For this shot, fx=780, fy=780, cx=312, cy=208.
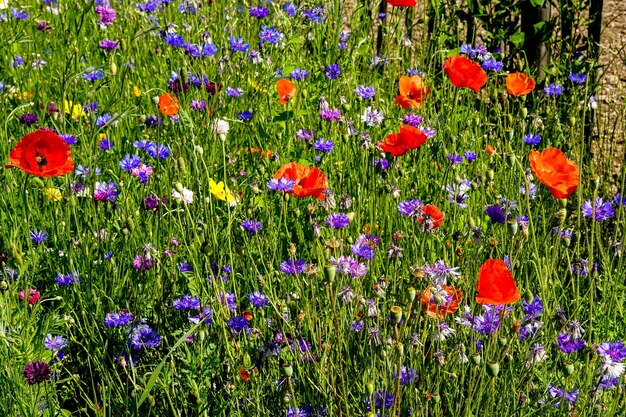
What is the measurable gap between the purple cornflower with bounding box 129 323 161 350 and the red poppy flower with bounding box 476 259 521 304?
0.85 m

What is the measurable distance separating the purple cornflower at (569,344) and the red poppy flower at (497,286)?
1.06 feet

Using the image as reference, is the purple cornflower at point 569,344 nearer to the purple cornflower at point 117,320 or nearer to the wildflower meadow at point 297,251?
the wildflower meadow at point 297,251

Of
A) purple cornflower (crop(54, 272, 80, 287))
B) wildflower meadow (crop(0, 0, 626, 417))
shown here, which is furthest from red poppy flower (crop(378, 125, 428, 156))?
purple cornflower (crop(54, 272, 80, 287))

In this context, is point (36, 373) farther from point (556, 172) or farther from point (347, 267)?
point (556, 172)

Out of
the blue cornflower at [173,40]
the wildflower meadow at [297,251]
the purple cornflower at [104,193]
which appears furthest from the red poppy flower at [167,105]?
the blue cornflower at [173,40]

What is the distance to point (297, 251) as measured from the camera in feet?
8.00

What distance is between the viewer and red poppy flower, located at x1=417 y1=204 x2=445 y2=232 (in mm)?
1838

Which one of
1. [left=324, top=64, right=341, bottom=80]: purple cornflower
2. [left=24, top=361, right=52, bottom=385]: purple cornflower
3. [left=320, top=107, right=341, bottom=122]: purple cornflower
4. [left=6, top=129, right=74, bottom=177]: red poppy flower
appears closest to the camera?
[left=24, top=361, right=52, bottom=385]: purple cornflower

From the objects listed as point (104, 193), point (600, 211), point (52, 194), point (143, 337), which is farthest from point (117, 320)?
point (600, 211)

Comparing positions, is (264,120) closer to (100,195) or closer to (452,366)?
(100,195)

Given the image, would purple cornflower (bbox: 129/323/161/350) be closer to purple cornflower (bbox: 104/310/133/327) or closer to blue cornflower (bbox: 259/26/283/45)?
purple cornflower (bbox: 104/310/133/327)

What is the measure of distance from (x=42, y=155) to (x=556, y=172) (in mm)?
1228

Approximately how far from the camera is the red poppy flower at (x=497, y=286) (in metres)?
1.47

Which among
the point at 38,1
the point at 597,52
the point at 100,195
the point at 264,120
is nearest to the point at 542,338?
the point at 100,195
